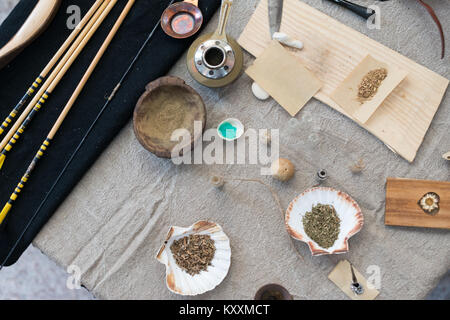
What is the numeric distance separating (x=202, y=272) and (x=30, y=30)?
0.83 metres

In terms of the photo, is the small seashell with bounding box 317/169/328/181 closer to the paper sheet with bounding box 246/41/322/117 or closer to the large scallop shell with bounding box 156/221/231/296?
the paper sheet with bounding box 246/41/322/117

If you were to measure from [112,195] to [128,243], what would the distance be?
146 mm

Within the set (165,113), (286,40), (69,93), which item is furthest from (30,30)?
(286,40)

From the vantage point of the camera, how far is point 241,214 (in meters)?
1.00

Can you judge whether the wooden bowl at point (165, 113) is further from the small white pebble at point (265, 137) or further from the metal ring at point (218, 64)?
the small white pebble at point (265, 137)

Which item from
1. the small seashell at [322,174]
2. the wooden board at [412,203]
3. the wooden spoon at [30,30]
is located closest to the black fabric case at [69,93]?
the wooden spoon at [30,30]

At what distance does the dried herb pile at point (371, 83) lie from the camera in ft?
3.21

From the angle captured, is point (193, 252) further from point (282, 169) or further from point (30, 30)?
point (30, 30)

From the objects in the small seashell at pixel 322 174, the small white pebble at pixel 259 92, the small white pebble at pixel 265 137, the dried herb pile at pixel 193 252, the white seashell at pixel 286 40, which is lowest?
the dried herb pile at pixel 193 252

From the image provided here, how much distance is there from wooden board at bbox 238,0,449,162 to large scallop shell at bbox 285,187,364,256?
209mm

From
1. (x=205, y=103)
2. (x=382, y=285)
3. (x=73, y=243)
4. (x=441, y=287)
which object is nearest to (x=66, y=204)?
(x=73, y=243)

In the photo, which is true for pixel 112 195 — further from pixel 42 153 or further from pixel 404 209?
pixel 404 209

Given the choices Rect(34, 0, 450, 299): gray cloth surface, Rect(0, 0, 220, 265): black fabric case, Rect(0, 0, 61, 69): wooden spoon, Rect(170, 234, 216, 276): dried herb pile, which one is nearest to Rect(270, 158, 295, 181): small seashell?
Rect(34, 0, 450, 299): gray cloth surface

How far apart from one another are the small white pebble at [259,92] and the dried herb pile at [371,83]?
0.27 meters
